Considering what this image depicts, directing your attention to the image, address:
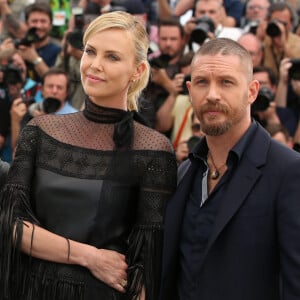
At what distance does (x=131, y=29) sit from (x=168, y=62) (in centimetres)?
346

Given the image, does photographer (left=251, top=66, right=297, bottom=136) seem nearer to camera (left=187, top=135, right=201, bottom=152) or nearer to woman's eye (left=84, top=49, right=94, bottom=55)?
camera (left=187, top=135, right=201, bottom=152)

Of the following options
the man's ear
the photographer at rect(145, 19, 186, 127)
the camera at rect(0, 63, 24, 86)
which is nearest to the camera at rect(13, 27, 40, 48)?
the camera at rect(0, 63, 24, 86)

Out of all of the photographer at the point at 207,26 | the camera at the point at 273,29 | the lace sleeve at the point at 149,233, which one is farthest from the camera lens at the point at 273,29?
the lace sleeve at the point at 149,233

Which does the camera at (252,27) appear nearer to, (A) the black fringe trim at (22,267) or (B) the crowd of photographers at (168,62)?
(B) the crowd of photographers at (168,62)

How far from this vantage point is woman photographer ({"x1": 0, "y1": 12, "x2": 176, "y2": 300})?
102 inches

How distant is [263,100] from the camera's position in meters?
5.14

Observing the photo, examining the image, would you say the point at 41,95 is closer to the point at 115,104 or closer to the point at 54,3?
the point at 54,3

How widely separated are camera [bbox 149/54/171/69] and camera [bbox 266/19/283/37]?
2.84 feet

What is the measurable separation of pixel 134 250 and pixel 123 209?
150 mm

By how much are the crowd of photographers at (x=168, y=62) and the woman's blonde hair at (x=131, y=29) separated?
1908mm

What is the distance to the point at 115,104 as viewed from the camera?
2.72 m

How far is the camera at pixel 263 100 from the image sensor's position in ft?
16.9

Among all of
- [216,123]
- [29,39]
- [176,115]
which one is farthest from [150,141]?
[29,39]

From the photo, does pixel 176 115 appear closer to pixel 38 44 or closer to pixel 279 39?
pixel 279 39
